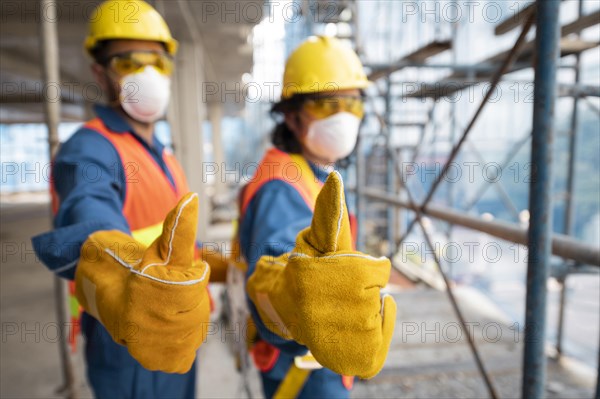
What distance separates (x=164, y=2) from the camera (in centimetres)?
443

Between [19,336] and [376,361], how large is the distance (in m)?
4.08

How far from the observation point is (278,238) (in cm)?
118

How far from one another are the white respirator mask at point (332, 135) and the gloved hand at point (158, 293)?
86cm

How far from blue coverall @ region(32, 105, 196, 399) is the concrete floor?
4.43ft

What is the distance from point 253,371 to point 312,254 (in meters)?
2.99

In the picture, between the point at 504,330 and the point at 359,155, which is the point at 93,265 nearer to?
the point at 359,155

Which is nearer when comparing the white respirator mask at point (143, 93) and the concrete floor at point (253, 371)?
the white respirator mask at point (143, 93)

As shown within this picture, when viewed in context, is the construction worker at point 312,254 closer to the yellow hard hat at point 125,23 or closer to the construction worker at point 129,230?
the construction worker at point 129,230

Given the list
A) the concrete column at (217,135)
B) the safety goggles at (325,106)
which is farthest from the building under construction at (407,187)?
the concrete column at (217,135)

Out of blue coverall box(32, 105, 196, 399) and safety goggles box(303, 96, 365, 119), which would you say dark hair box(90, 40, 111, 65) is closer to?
blue coverall box(32, 105, 196, 399)

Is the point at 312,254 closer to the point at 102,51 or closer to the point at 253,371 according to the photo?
the point at 102,51

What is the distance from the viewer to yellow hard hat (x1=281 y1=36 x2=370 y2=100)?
1548 mm

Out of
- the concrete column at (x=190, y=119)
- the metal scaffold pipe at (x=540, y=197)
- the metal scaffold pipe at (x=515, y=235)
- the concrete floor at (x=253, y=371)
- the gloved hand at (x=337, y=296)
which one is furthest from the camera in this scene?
the concrete column at (x=190, y=119)

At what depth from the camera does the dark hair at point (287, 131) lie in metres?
1.61
